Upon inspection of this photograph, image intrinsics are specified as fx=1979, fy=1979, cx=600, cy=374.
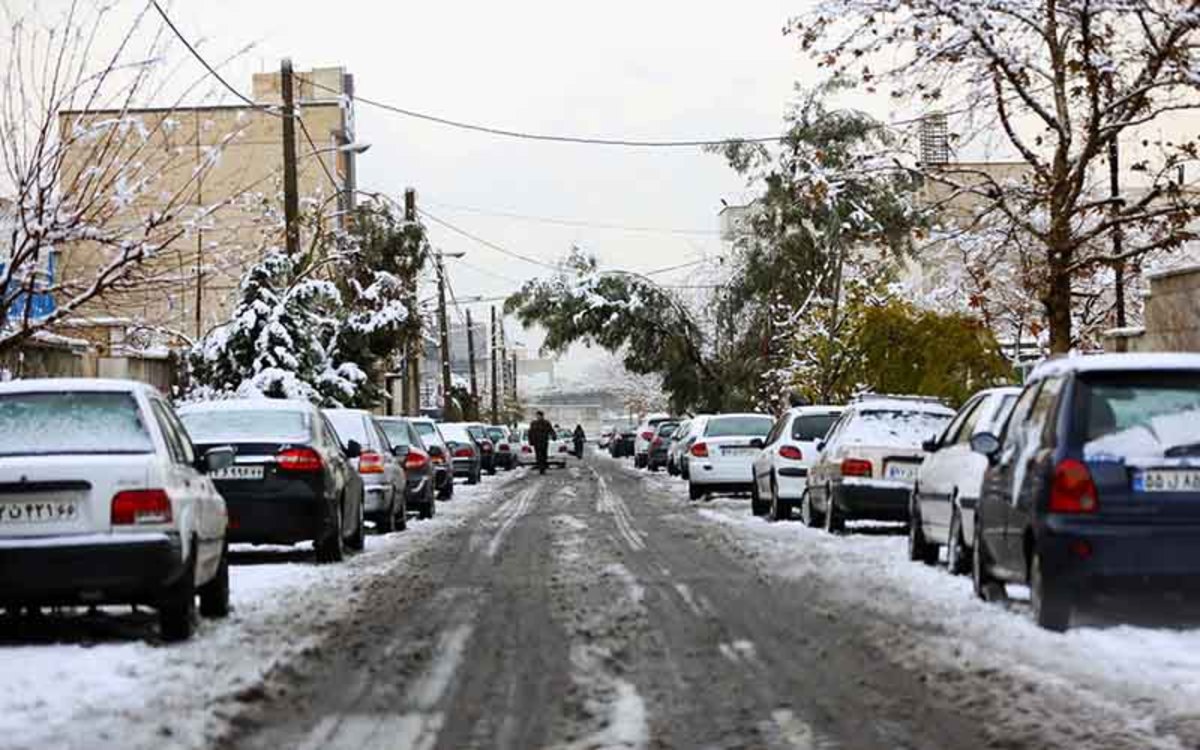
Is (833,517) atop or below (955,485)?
below

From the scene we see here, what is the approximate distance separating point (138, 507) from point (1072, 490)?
524 centimetres

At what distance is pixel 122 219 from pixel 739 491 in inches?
755

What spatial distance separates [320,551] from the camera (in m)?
18.2

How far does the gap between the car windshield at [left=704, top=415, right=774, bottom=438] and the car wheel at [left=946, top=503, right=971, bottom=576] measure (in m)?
18.9

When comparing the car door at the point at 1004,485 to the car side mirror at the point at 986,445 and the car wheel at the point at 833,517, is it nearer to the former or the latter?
the car side mirror at the point at 986,445

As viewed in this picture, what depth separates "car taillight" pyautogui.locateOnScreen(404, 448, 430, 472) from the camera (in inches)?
1105

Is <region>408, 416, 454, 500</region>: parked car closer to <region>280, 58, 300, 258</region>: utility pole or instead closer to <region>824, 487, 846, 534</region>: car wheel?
<region>280, 58, 300, 258</region>: utility pole

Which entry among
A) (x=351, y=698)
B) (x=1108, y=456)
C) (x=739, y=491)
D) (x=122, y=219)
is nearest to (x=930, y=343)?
(x=739, y=491)

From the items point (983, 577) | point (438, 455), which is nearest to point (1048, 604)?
point (983, 577)

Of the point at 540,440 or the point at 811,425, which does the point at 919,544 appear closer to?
the point at 811,425

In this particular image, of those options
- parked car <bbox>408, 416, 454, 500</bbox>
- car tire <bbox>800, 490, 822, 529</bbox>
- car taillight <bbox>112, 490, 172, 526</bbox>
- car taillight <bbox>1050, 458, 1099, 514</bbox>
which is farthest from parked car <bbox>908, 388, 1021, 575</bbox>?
parked car <bbox>408, 416, 454, 500</bbox>

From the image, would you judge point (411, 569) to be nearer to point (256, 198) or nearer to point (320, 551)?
point (320, 551)

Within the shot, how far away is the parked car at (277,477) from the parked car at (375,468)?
14.4ft

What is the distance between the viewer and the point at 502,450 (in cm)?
6806
